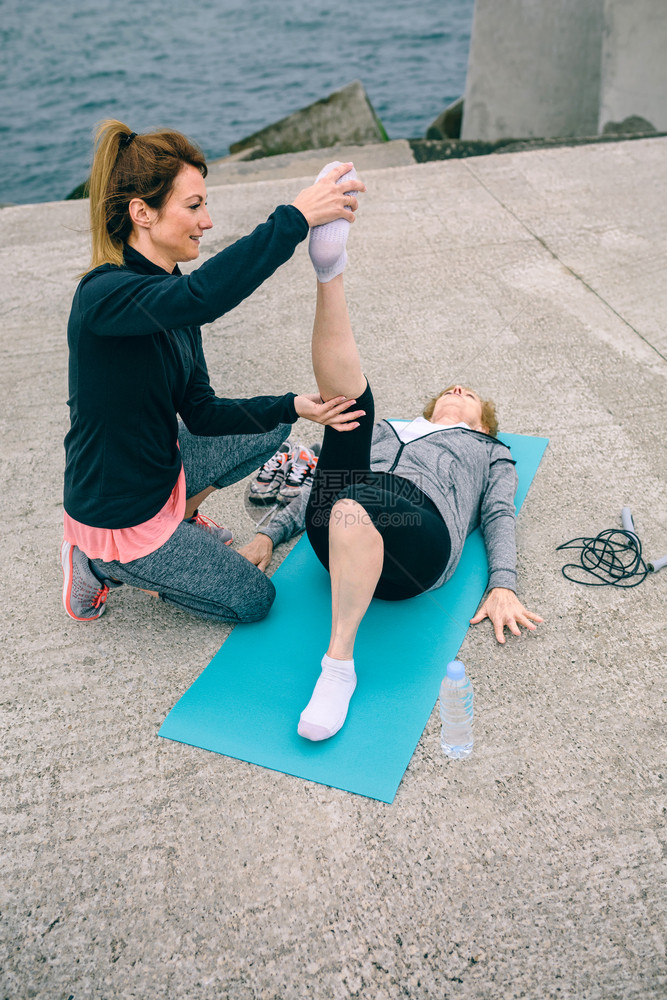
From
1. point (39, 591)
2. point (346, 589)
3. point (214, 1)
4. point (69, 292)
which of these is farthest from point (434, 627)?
point (214, 1)

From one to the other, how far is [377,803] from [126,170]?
69.2 inches

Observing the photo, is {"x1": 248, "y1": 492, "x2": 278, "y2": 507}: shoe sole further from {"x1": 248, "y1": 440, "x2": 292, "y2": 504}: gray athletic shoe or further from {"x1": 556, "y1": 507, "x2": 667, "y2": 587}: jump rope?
{"x1": 556, "y1": 507, "x2": 667, "y2": 587}: jump rope

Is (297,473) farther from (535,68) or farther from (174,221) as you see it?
(535,68)

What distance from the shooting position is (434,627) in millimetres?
2434

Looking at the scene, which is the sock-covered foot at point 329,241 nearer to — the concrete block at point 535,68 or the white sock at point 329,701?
the white sock at point 329,701

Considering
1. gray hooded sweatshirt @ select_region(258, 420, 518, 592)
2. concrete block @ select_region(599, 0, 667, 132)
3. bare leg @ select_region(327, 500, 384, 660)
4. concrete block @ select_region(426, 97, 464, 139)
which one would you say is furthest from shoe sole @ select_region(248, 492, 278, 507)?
concrete block @ select_region(426, 97, 464, 139)

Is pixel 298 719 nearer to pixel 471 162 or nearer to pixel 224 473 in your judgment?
pixel 224 473

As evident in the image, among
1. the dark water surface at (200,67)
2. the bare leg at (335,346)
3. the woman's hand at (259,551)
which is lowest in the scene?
the dark water surface at (200,67)

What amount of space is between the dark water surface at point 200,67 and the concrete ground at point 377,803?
667 inches

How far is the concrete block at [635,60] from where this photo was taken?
664 centimetres

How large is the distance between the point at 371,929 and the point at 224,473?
1.53 meters

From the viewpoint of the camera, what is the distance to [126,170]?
1907 millimetres

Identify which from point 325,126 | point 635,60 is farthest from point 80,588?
point 325,126

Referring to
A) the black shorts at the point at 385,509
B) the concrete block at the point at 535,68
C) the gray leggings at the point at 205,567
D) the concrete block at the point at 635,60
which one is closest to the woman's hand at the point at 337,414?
the black shorts at the point at 385,509
